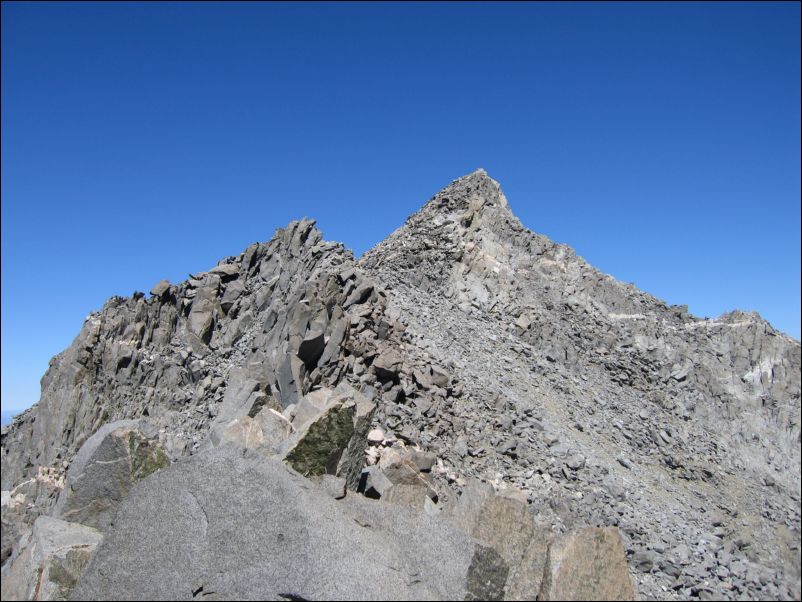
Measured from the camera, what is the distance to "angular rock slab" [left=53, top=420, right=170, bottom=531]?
50.5 feet

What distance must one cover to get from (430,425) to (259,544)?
1060 centimetres

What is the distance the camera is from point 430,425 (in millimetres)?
22047

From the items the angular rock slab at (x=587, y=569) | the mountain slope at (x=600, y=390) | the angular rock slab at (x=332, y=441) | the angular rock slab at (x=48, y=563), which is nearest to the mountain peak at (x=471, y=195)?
the mountain slope at (x=600, y=390)

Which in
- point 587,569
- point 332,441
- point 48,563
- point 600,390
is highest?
point 600,390

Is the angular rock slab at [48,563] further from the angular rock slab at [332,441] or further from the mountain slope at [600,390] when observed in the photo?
the mountain slope at [600,390]

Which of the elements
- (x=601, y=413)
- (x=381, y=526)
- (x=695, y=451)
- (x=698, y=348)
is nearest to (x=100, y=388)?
(x=381, y=526)

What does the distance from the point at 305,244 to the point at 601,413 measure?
57.1 ft

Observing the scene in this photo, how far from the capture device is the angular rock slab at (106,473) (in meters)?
15.4

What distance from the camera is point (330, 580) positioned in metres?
11.6

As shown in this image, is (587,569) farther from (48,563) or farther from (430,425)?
(48,563)

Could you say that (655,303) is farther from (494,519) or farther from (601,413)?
(494,519)

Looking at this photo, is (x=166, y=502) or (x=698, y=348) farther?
(x=698, y=348)

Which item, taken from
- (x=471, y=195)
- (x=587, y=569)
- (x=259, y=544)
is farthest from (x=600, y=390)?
(x=259, y=544)

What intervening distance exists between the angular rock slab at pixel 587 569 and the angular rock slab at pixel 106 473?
10.9 meters
